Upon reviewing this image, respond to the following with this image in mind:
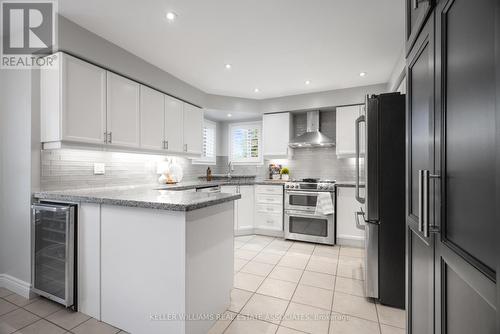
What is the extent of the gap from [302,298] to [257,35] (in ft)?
8.55

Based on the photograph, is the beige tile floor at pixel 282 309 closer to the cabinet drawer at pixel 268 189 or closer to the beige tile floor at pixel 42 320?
the beige tile floor at pixel 42 320

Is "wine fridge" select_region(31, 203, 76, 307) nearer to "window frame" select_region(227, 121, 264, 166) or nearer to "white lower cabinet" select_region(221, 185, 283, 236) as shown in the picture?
"white lower cabinet" select_region(221, 185, 283, 236)

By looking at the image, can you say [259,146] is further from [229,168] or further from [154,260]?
[154,260]

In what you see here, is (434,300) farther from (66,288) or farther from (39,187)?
(39,187)

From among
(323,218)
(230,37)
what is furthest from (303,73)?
(323,218)

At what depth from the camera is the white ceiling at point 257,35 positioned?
1.96 m

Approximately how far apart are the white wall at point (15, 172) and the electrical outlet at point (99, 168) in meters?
0.63

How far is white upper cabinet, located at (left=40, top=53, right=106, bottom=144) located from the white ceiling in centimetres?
46

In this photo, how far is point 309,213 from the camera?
3.75 m

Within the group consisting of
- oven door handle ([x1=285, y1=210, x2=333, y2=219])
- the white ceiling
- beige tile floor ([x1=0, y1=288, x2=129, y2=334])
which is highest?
the white ceiling

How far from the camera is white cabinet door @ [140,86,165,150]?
9.77ft

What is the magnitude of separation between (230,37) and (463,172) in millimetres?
2360

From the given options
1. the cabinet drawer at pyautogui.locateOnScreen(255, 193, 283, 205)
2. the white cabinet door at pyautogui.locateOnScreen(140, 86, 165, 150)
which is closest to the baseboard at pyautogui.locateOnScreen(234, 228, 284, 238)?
the cabinet drawer at pyautogui.locateOnScreen(255, 193, 283, 205)

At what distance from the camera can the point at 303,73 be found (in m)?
3.31
